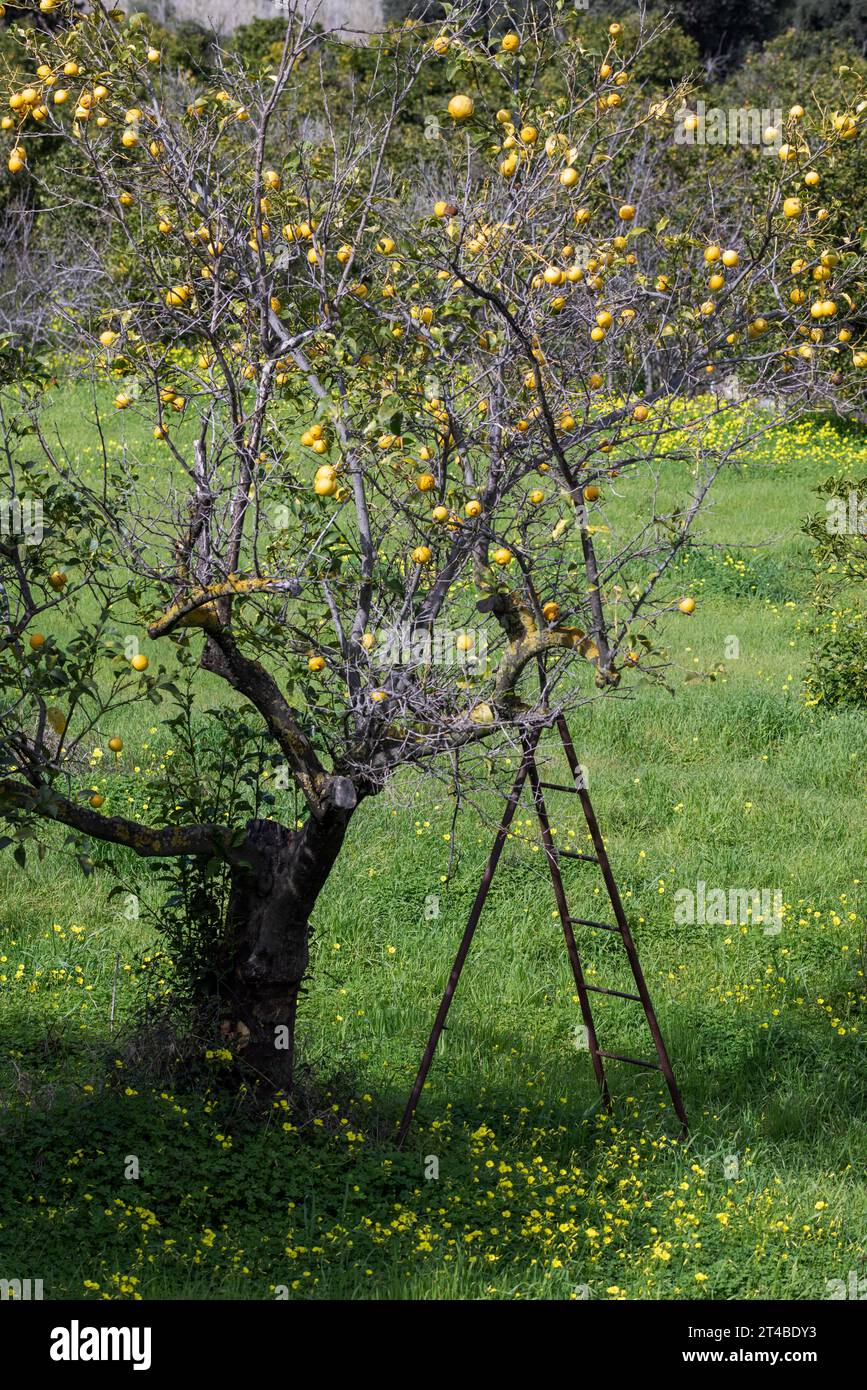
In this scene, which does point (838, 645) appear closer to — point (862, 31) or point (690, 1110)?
point (690, 1110)

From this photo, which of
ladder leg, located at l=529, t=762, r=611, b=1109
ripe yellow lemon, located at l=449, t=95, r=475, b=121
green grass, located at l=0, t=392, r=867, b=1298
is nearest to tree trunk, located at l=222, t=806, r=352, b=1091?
green grass, located at l=0, t=392, r=867, b=1298

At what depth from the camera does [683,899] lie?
834 centimetres

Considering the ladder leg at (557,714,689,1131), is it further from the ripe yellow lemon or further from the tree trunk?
the ripe yellow lemon

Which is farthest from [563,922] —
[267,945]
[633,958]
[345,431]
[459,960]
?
[345,431]

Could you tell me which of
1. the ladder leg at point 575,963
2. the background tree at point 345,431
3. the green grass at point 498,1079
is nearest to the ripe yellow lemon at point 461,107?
the background tree at point 345,431

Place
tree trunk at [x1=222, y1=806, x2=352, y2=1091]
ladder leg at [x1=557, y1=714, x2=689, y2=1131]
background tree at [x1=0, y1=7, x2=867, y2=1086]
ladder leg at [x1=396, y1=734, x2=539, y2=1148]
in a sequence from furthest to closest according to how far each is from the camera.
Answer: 1. ladder leg at [x1=557, y1=714, x2=689, y2=1131]
2. tree trunk at [x1=222, y1=806, x2=352, y2=1091]
3. ladder leg at [x1=396, y1=734, x2=539, y2=1148]
4. background tree at [x1=0, y1=7, x2=867, y2=1086]

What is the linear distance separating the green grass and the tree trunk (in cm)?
23

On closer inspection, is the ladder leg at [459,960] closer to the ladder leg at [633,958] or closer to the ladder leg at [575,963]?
the ladder leg at [575,963]

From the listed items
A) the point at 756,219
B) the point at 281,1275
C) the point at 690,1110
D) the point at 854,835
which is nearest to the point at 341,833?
the point at 281,1275

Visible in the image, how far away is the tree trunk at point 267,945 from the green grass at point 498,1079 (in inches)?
9.0

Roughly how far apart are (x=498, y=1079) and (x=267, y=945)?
156cm

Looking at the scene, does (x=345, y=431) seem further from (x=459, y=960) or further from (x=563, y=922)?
(x=563, y=922)

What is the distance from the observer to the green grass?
5.14 metres

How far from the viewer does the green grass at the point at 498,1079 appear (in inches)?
203
